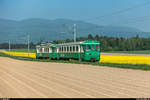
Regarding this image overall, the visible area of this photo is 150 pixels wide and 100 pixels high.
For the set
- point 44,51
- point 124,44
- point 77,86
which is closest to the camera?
point 77,86

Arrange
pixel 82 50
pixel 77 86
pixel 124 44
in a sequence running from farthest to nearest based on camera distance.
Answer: pixel 124 44
pixel 82 50
pixel 77 86

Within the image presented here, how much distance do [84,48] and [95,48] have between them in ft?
5.76

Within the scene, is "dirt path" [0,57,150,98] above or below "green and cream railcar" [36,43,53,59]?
below

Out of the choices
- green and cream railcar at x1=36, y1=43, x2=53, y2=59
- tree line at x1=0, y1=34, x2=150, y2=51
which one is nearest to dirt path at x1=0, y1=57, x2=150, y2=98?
green and cream railcar at x1=36, y1=43, x2=53, y2=59

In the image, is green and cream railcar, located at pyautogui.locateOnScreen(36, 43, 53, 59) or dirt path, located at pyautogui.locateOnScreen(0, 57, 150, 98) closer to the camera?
dirt path, located at pyautogui.locateOnScreen(0, 57, 150, 98)

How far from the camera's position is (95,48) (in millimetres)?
32531

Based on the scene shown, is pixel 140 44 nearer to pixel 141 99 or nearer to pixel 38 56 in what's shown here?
pixel 38 56

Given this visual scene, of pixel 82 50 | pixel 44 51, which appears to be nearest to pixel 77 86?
pixel 82 50

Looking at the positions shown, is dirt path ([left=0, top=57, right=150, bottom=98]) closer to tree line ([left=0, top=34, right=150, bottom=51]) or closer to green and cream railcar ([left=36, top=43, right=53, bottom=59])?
green and cream railcar ([left=36, top=43, right=53, bottom=59])

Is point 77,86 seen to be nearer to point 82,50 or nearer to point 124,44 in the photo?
→ point 82,50

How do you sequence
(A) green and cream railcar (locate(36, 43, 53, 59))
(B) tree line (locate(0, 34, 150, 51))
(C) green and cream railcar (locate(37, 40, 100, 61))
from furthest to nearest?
(B) tree line (locate(0, 34, 150, 51))
(A) green and cream railcar (locate(36, 43, 53, 59))
(C) green and cream railcar (locate(37, 40, 100, 61))

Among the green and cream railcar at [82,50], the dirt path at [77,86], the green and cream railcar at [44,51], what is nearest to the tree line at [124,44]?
the green and cream railcar at [44,51]

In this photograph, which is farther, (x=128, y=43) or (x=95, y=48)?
(x=128, y=43)

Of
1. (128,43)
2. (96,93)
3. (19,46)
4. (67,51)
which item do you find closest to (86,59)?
(67,51)
